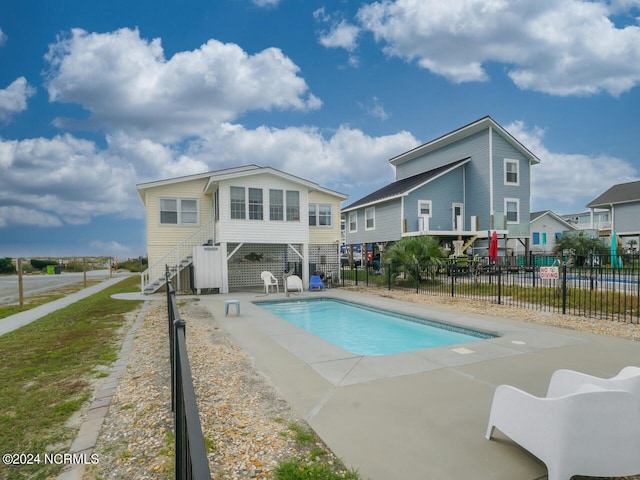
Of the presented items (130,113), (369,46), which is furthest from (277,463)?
(369,46)

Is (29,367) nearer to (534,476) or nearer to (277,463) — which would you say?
(277,463)

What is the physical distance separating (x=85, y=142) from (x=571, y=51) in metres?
25.3

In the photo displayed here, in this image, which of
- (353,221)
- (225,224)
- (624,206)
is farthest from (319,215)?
(624,206)

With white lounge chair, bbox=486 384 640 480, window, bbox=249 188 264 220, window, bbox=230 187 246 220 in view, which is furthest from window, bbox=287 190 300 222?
white lounge chair, bbox=486 384 640 480

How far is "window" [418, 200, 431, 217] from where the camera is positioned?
23125mm

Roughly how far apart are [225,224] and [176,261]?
3649 millimetres

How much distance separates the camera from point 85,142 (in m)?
20.7

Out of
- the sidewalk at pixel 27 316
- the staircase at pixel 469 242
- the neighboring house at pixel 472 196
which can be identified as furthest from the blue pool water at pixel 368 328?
the staircase at pixel 469 242

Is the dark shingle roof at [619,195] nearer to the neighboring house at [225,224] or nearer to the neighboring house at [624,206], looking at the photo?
the neighboring house at [624,206]

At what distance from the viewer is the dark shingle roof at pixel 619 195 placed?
2982 cm

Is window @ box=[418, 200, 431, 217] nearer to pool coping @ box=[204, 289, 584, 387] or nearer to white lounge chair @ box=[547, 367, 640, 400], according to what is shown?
pool coping @ box=[204, 289, 584, 387]

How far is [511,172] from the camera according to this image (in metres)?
23.2

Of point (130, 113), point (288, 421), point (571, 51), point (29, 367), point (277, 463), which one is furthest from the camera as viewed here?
point (130, 113)

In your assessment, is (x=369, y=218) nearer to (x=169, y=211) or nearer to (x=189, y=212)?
(x=189, y=212)
